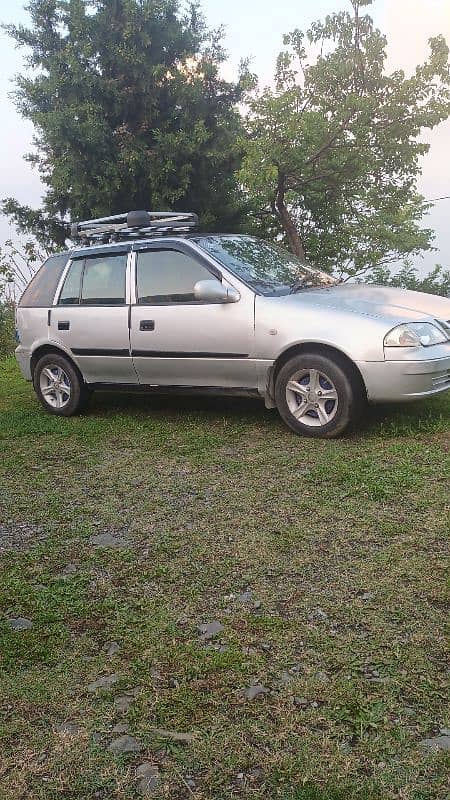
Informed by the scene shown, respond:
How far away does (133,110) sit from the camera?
585 inches

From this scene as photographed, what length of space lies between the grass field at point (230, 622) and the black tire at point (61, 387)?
5.16 feet

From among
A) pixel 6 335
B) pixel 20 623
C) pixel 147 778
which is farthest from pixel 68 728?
pixel 6 335

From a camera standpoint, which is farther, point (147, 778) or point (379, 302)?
point (379, 302)

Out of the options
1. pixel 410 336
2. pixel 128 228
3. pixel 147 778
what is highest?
pixel 128 228

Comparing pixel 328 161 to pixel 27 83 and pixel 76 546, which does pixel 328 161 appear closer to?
pixel 27 83

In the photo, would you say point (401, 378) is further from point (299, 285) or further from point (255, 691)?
point (255, 691)

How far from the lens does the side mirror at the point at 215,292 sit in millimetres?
5582

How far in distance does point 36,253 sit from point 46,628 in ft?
48.5

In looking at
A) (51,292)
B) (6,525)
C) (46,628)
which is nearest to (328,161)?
(51,292)

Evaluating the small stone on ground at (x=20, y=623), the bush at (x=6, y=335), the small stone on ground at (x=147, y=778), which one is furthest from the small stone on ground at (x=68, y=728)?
the bush at (x=6, y=335)

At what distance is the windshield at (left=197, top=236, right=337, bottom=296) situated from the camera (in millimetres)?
5816

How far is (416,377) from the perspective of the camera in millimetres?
5008

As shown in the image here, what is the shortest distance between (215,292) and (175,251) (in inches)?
30.0

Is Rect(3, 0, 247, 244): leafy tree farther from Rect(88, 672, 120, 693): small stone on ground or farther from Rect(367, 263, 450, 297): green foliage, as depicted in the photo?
Rect(88, 672, 120, 693): small stone on ground
